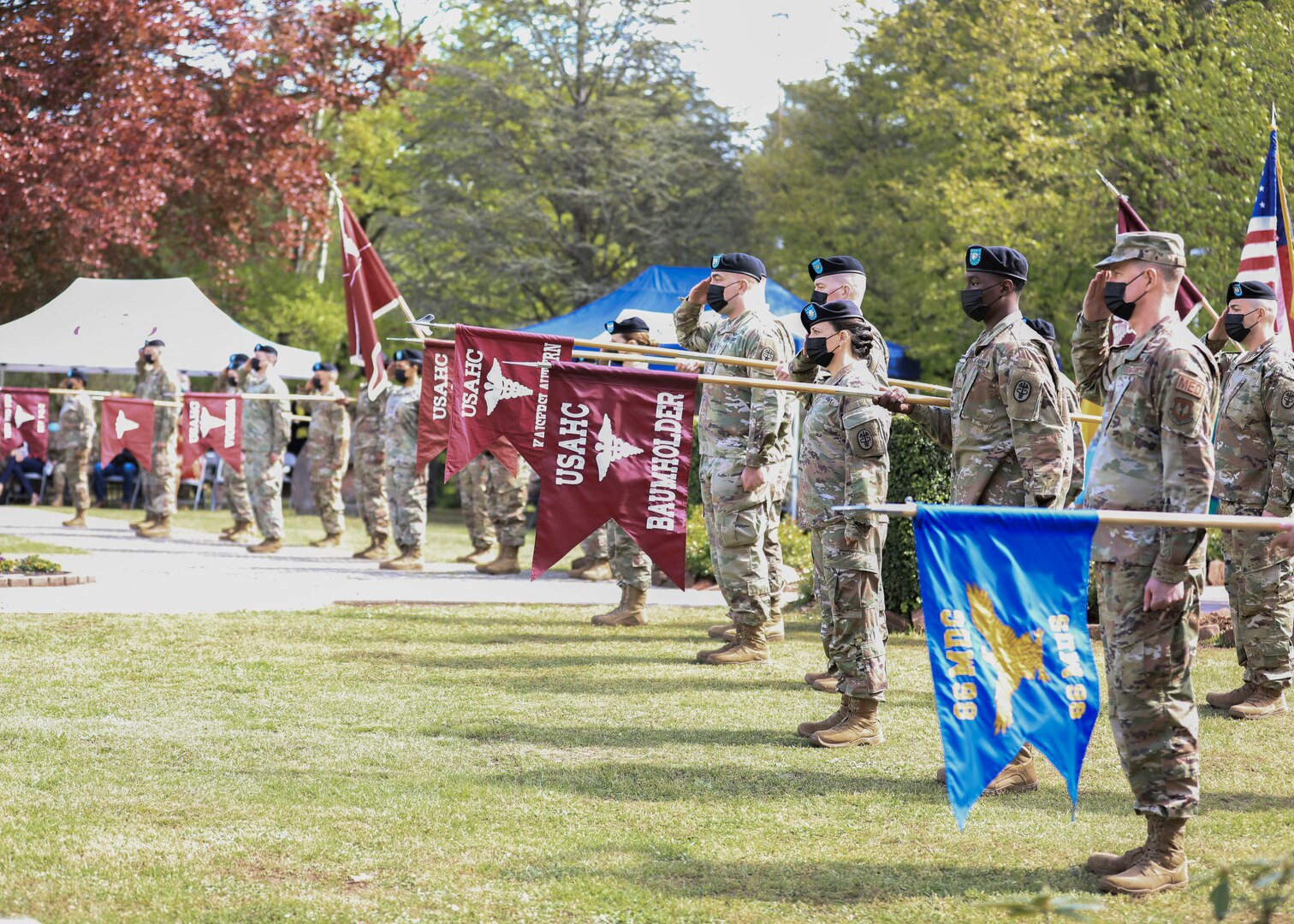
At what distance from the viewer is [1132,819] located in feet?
20.0

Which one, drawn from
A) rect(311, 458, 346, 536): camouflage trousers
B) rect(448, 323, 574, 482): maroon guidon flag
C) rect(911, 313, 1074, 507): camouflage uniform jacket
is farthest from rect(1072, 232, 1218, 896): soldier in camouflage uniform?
rect(311, 458, 346, 536): camouflage trousers

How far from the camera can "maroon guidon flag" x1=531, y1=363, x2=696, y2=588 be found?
25.7 ft

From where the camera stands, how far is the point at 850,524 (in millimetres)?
7344

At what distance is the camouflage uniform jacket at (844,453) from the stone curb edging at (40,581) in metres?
7.93

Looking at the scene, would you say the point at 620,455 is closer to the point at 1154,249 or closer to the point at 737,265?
the point at 737,265

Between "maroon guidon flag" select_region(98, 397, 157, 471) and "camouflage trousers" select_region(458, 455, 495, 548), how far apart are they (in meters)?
5.05

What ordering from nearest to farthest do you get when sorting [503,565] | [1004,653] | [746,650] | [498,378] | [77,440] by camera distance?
[1004,653], [498,378], [746,650], [503,565], [77,440]

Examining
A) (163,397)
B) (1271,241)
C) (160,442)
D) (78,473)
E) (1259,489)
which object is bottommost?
(78,473)

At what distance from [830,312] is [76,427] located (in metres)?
17.0

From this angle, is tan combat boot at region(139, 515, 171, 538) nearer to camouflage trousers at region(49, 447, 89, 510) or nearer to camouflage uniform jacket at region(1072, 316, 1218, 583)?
camouflage trousers at region(49, 447, 89, 510)

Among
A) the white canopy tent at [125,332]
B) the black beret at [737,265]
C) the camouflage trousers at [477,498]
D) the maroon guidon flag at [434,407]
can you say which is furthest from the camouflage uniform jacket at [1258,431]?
the white canopy tent at [125,332]

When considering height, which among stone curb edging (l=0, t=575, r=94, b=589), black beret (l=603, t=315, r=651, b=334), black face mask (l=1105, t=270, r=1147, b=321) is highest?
black beret (l=603, t=315, r=651, b=334)

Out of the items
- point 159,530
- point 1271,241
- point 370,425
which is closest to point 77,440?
point 159,530

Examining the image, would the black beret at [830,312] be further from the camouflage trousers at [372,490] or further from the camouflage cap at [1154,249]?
the camouflage trousers at [372,490]
